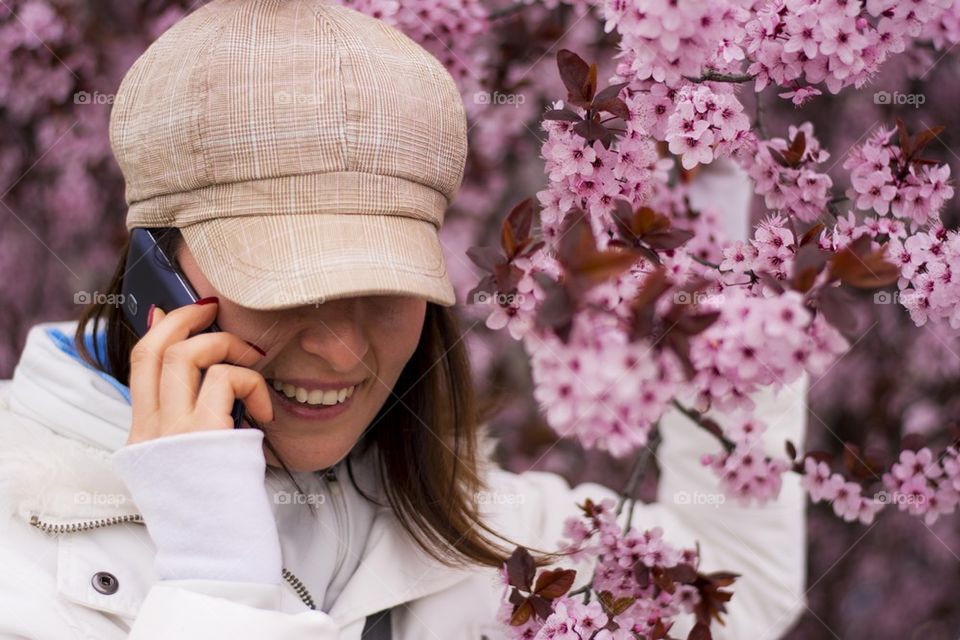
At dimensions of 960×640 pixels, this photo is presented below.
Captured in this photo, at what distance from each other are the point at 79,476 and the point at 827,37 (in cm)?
103

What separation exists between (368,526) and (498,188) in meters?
1.67

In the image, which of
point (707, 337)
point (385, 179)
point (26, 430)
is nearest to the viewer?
point (707, 337)

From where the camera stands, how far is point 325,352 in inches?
45.8

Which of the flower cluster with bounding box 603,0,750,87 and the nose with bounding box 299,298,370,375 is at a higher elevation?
the flower cluster with bounding box 603,0,750,87

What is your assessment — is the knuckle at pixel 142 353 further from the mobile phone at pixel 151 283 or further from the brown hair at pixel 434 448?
the brown hair at pixel 434 448

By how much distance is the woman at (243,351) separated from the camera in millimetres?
1053

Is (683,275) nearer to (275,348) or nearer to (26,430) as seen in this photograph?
(275,348)

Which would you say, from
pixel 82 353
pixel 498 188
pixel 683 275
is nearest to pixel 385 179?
pixel 683 275

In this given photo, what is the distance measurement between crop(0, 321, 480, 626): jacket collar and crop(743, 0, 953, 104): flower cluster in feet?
2.67

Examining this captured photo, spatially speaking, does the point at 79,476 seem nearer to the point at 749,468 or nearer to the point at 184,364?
the point at 184,364

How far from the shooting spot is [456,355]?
4.87 feet

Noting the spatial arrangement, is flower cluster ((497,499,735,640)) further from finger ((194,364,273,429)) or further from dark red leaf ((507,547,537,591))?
finger ((194,364,273,429))

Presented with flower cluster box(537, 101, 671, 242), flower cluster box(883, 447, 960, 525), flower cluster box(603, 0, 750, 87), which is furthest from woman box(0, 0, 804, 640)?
flower cluster box(883, 447, 960, 525)

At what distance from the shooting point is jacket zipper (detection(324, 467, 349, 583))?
1416 mm
